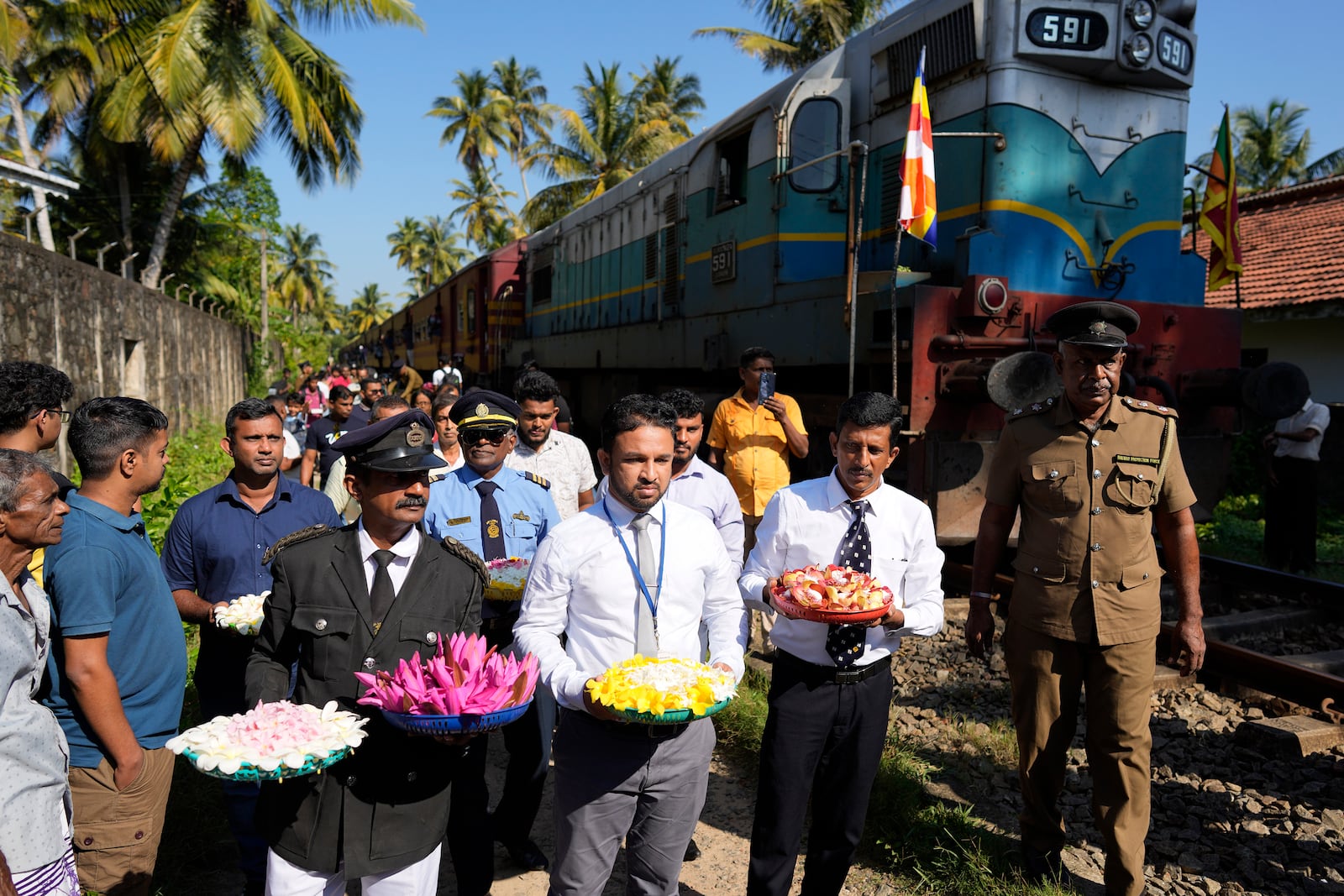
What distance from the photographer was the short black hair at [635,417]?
2557 millimetres

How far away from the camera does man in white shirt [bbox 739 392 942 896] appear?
9.60 feet

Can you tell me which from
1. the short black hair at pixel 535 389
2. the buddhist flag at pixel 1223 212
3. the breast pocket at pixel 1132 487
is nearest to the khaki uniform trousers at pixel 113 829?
the short black hair at pixel 535 389

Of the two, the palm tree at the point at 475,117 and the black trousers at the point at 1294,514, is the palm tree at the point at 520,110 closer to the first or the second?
the palm tree at the point at 475,117

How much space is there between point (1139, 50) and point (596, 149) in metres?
26.1

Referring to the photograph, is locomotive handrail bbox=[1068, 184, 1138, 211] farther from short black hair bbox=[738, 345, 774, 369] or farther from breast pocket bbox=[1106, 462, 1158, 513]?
breast pocket bbox=[1106, 462, 1158, 513]

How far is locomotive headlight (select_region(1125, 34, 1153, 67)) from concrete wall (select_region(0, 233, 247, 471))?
893 cm

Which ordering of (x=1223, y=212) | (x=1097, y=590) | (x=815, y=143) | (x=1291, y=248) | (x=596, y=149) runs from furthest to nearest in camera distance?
Answer: 1. (x=596, y=149)
2. (x=1291, y=248)
3. (x=1223, y=212)
4. (x=815, y=143)
5. (x=1097, y=590)

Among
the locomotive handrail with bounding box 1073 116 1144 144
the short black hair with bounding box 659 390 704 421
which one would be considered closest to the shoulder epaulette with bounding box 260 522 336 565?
the short black hair with bounding box 659 390 704 421

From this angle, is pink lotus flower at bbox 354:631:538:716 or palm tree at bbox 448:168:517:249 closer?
pink lotus flower at bbox 354:631:538:716

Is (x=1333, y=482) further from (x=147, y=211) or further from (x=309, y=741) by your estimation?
(x=147, y=211)

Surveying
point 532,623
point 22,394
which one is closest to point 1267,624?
point 532,623

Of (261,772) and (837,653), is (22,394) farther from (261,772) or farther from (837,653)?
(837,653)

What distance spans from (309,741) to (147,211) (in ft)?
81.6

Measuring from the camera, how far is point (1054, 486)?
331 centimetres
